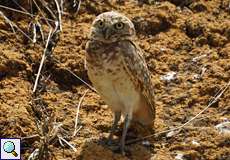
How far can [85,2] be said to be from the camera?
6.70m

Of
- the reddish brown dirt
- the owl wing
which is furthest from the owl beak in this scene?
the reddish brown dirt

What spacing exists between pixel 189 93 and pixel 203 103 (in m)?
0.16

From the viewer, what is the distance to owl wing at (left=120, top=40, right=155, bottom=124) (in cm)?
516

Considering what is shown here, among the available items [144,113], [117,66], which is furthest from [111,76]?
[144,113]

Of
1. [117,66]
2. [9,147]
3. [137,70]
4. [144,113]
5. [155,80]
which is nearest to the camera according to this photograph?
[9,147]

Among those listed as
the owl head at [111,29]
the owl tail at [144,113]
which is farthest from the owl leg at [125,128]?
the owl head at [111,29]

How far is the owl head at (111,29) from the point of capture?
5.19 m

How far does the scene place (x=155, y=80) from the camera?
19.9ft

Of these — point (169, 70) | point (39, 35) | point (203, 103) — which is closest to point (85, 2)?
point (39, 35)

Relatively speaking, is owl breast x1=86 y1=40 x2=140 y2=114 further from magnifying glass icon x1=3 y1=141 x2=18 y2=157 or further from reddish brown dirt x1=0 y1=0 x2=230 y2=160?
magnifying glass icon x1=3 y1=141 x2=18 y2=157

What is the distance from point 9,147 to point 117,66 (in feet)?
3.22

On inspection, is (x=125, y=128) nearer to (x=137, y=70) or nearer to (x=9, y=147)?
(x=137, y=70)

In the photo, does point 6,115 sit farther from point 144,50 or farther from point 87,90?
point 144,50

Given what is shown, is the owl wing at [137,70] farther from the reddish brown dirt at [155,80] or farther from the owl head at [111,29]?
the reddish brown dirt at [155,80]
